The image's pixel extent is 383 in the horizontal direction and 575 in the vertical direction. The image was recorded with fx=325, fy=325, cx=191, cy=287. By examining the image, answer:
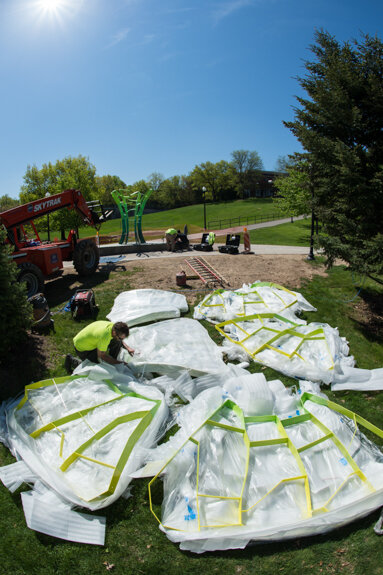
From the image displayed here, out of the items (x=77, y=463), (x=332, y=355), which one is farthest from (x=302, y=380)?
(x=77, y=463)

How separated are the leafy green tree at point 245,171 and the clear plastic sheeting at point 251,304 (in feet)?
204

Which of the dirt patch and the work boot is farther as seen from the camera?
the dirt patch

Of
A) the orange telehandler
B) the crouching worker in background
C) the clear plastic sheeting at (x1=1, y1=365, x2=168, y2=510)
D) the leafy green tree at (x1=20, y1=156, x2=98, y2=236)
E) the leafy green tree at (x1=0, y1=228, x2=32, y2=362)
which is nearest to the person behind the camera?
the clear plastic sheeting at (x1=1, y1=365, x2=168, y2=510)

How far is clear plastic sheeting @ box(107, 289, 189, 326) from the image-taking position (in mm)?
8000

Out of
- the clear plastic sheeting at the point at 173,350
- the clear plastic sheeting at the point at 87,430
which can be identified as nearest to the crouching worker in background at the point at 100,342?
the clear plastic sheeting at the point at 87,430

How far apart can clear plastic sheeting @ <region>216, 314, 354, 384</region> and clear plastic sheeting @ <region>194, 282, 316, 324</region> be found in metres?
0.62

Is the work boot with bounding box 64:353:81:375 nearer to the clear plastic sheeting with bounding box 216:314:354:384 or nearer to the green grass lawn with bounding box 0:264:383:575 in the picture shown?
the green grass lawn with bounding box 0:264:383:575

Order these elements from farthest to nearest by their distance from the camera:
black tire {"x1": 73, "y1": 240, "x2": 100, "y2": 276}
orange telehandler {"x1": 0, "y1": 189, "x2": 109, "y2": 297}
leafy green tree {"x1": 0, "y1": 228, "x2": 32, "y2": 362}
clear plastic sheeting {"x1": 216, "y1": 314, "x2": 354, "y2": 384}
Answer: black tire {"x1": 73, "y1": 240, "x2": 100, "y2": 276} < orange telehandler {"x1": 0, "y1": 189, "x2": 109, "y2": 297} < clear plastic sheeting {"x1": 216, "y1": 314, "x2": 354, "y2": 384} < leafy green tree {"x1": 0, "y1": 228, "x2": 32, "y2": 362}

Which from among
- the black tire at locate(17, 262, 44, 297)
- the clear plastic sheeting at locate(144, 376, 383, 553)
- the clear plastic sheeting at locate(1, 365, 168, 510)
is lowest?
the clear plastic sheeting at locate(144, 376, 383, 553)

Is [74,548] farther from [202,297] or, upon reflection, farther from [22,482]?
[202,297]

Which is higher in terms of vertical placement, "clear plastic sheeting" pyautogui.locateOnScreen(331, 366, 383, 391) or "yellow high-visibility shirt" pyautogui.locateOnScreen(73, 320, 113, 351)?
"yellow high-visibility shirt" pyautogui.locateOnScreen(73, 320, 113, 351)

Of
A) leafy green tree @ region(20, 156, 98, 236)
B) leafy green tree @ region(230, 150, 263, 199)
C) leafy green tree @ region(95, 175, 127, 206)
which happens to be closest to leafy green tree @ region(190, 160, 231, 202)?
leafy green tree @ region(230, 150, 263, 199)

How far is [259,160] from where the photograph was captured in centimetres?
7106

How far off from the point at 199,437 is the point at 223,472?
48cm
